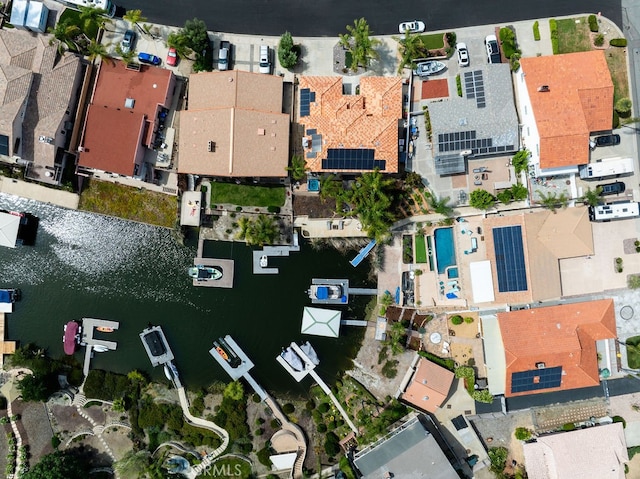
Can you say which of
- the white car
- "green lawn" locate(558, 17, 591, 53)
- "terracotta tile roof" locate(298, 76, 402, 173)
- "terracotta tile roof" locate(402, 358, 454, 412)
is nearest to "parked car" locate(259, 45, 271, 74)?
"terracotta tile roof" locate(298, 76, 402, 173)

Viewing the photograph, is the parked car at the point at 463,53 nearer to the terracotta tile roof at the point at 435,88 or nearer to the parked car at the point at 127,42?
the terracotta tile roof at the point at 435,88

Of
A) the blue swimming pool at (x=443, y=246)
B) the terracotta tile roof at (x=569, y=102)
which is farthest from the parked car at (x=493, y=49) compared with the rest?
the blue swimming pool at (x=443, y=246)

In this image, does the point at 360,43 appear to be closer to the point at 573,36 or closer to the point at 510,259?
the point at 573,36

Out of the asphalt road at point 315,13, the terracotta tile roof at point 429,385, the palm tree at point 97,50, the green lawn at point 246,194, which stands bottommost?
the terracotta tile roof at point 429,385

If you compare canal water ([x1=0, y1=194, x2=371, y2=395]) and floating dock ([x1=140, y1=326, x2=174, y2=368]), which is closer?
floating dock ([x1=140, y1=326, x2=174, y2=368])

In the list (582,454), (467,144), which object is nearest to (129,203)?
(467,144)

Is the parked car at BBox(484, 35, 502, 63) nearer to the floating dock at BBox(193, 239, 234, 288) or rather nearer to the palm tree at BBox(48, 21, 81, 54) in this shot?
the floating dock at BBox(193, 239, 234, 288)

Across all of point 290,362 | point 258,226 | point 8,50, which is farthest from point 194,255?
point 8,50
